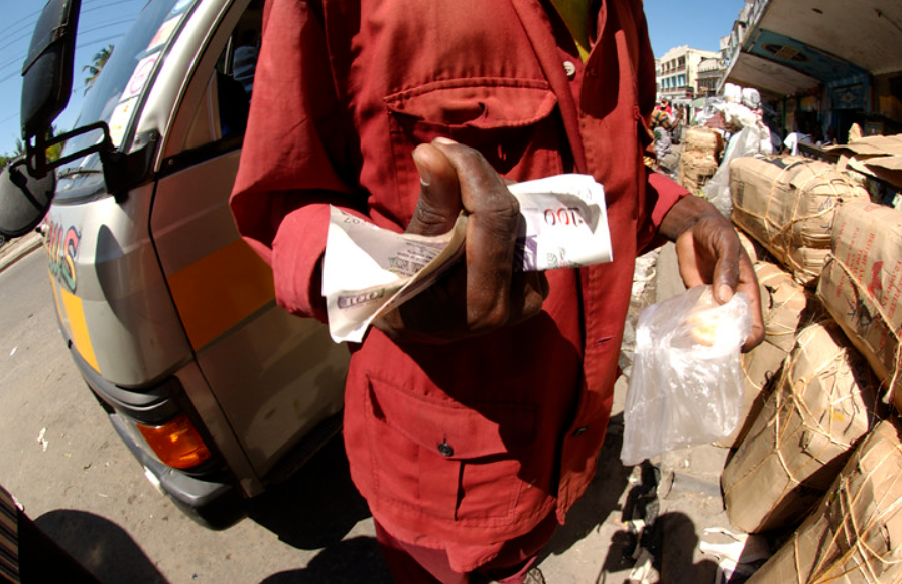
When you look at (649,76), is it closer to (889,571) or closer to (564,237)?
(564,237)

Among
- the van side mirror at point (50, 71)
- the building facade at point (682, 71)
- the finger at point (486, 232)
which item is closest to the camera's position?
the finger at point (486, 232)

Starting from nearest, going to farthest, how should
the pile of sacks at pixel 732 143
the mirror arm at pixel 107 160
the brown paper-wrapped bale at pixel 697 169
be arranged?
the mirror arm at pixel 107 160 < the pile of sacks at pixel 732 143 < the brown paper-wrapped bale at pixel 697 169

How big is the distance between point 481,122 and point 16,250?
34.2ft

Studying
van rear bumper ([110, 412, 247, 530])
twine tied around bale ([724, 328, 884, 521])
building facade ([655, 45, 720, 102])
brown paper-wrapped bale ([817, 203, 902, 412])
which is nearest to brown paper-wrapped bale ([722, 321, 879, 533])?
twine tied around bale ([724, 328, 884, 521])

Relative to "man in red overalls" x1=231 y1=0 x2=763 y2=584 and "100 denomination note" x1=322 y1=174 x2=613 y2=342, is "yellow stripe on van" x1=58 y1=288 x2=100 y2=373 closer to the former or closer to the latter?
"man in red overalls" x1=231 y1=0 x2=763 y2=584

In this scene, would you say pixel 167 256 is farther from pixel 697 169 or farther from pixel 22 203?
pixel 697 169

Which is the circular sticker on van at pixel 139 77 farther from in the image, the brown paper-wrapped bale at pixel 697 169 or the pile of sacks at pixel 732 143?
the brown paper-wrapped bale at pixel 697 169

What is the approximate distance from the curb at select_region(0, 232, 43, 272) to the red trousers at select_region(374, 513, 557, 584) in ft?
29.8

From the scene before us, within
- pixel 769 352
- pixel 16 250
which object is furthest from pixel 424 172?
pixel 16 250

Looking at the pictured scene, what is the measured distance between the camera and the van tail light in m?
1.63

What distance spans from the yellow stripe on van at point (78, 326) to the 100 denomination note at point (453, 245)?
4.24 ft

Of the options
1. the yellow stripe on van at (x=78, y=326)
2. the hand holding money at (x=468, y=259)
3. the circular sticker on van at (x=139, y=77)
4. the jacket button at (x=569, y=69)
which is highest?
the circular sticker on van at (x=139, y=77)

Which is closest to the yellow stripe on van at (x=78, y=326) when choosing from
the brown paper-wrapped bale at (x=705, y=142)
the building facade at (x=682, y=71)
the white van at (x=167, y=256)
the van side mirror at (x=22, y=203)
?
the white van at (x=167, y=256)

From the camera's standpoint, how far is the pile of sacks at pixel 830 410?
4.69ft
